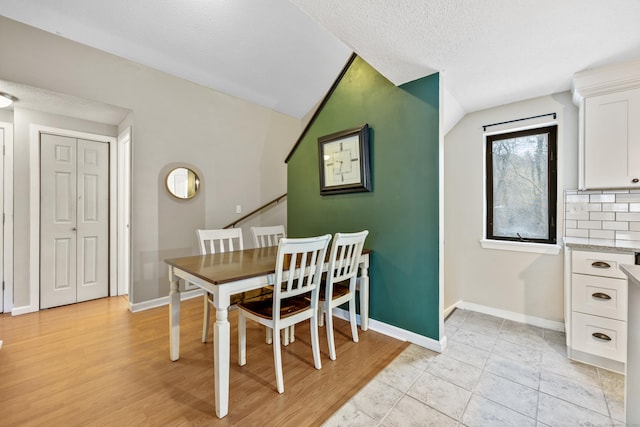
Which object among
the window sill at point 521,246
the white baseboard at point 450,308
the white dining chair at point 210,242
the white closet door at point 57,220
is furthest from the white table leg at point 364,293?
the white closet door at point 57,220

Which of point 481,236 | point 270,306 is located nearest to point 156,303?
point 270,306

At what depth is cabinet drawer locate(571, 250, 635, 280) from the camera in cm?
172

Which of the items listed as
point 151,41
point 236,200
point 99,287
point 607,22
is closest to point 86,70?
point 151,41

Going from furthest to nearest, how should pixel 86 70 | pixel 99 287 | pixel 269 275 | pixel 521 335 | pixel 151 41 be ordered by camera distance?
pixel 99 287
pixel 151 41
pixel 86 70
pixel 521 335
pixel 269 275

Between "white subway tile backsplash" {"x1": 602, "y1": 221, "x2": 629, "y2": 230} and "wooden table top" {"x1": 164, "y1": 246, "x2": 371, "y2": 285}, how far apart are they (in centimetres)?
268

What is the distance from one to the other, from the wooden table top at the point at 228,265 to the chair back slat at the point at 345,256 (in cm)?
43

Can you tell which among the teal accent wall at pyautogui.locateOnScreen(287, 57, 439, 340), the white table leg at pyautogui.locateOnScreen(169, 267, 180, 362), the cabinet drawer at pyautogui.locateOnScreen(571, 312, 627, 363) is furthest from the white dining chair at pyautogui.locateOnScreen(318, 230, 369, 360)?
the cabinet drawer at pyautogui.locateOnScreen(571, 312, 627, 363)

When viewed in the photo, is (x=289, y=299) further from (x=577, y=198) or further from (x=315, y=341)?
(x=577, y=198)

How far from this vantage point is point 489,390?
1586 millimetres

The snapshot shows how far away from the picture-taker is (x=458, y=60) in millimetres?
1878

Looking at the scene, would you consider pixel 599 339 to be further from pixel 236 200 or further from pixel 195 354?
pixel 236 200

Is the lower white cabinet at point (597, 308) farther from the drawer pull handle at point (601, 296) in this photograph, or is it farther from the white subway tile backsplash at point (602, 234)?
the white subway tile backsplash at point (602, 234)

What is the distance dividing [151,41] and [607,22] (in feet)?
12.4

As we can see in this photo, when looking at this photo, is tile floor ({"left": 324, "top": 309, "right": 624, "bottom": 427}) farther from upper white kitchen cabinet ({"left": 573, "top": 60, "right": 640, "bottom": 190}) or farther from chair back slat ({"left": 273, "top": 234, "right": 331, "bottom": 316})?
upper white kitchen cabinet ({"left": 573, "top": 60, "right": 640, "bottom": 190})
